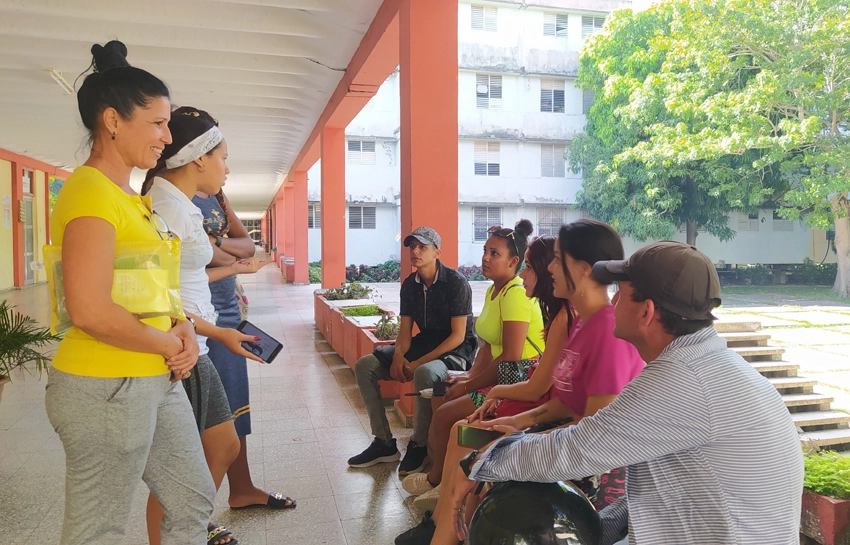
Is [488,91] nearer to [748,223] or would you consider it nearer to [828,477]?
[748,223]

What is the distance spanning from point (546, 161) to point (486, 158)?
2227 millimetres

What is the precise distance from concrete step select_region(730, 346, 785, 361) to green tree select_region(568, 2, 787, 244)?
8.55m

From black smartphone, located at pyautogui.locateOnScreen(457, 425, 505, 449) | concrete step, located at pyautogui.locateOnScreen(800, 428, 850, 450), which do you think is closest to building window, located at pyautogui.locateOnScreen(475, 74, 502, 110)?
concrete step, located at pyautogui.locateOnScreen(800, 428, 850, 450)

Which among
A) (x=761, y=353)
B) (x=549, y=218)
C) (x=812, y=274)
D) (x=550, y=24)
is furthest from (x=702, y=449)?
(x=550, y=24)

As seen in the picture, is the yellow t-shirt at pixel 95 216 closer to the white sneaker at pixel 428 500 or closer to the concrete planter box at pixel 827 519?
the white sneaker at pixel 428 500

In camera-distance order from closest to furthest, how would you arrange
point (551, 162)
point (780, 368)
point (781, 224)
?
point (780, 368) < point (781, 224) < point (551, 162)

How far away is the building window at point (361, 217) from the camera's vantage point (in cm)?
2277

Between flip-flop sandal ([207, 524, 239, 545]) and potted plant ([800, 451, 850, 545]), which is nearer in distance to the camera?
potted plant ([800, 451, 850, 545])

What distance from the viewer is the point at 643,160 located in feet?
56.7

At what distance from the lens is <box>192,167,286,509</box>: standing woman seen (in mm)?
2604

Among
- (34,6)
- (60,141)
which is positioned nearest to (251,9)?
(34,6)

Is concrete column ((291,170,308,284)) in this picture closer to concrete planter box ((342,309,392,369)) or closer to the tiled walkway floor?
concrete planter box ((342,309,392,369))

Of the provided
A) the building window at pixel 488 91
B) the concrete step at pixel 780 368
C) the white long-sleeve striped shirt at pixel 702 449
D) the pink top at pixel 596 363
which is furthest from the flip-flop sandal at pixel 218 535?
the building window at pixel 488 91

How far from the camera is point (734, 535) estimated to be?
4.11ft
